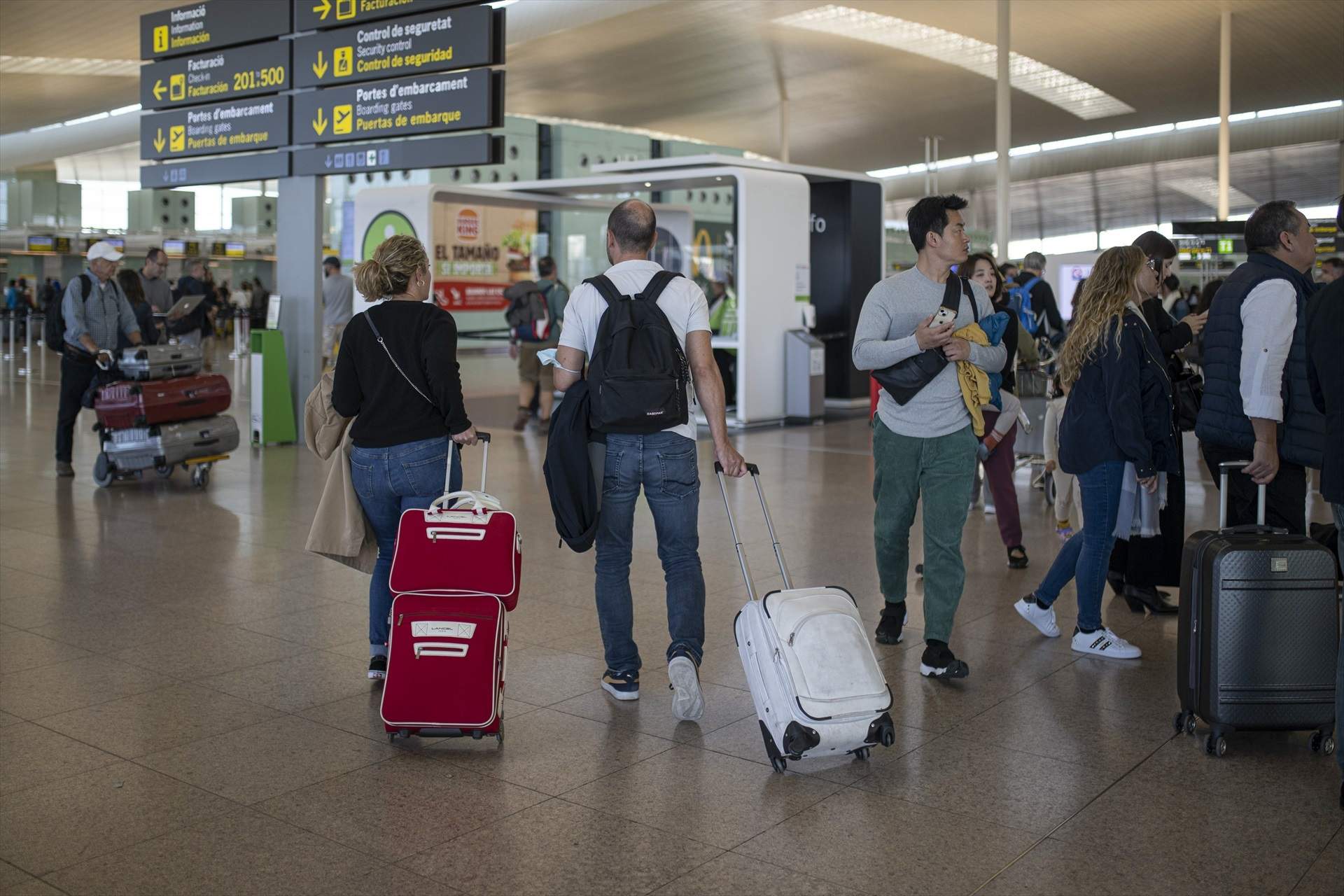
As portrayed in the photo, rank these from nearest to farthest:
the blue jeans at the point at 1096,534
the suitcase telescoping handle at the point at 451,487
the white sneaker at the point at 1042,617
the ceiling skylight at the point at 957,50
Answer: the suitcase telescoping handle at the point at 451,487 < the blue jeans at the point at 1096,534 < the white sneaker at the point at 1042,617 < the ceiling skylight at the point at 957,50

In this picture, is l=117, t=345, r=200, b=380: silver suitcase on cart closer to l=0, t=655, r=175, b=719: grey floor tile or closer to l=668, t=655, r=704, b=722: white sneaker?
l=0, t=655, r=175, b=719: grey floor tile

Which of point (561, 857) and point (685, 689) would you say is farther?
point (685, 689)

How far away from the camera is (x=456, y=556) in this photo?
13.0 feet

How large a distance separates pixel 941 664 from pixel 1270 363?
1.57 meters

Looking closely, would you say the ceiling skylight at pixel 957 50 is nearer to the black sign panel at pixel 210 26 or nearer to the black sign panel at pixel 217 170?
the black sign panel at pixel 210 26

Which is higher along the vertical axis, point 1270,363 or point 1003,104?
point 1003,104

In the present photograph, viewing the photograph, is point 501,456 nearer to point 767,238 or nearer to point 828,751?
point 767,238

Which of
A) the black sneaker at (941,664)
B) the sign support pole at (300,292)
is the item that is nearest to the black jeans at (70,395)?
the sign support pole at (300,292)

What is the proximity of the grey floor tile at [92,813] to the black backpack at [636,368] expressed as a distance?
64.8 inches

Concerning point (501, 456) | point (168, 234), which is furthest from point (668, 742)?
point (168, 234)

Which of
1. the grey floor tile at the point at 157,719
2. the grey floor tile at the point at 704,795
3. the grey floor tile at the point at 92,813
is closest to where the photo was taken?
the grey floor tile at the point at 92,813

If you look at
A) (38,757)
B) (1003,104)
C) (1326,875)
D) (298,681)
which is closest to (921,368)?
(1326,875)

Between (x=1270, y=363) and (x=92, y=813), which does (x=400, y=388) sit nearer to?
(x=92, y=813)

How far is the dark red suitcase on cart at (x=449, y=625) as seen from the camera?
3.88 meters
